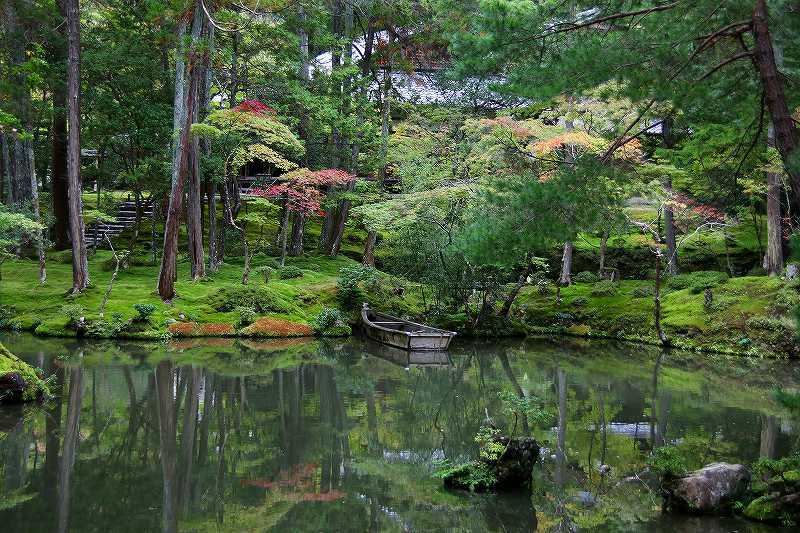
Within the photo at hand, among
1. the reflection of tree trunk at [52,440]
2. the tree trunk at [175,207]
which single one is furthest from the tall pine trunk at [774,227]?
the reflection of tree trunk at [52,440]

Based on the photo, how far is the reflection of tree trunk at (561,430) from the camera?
315 inches

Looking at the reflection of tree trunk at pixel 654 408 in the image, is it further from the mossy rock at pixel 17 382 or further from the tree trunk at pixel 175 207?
the tree trunk at pixel 175 207

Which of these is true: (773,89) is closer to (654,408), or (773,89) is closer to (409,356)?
(654,408)

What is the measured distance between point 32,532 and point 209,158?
16162 mm

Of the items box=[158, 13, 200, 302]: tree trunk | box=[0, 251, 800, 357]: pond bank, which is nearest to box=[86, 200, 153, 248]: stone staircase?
box=[0, 251, 800, 357]: pond bank

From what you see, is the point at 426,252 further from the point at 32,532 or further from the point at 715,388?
the point at 32,532

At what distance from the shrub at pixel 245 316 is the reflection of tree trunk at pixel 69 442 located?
5997mm

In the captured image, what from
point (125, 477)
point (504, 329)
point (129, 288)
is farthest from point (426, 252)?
point (125, 477)

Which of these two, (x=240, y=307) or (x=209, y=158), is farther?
(x=209, y=158)

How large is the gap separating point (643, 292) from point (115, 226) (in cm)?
1950

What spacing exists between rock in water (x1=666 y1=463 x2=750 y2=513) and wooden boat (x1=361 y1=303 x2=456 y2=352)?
10549 mm

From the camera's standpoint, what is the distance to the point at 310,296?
818 inches

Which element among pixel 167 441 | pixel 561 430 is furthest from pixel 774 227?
pixel 167 441

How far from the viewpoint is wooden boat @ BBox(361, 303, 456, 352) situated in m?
17.3
